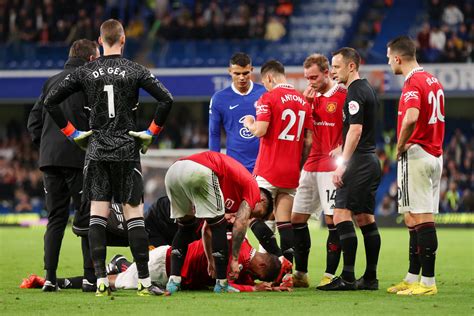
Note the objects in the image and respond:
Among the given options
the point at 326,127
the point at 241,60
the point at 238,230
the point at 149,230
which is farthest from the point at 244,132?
the point at 238,230

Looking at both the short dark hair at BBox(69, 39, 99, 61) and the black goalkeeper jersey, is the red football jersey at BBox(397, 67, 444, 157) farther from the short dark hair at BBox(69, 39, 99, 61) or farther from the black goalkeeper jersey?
the short dark hair at BBox(69, 39, 99, 61)

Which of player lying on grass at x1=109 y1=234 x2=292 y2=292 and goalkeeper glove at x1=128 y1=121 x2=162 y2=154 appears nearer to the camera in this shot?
goalkeeper glove at x1=128 y1=121 x2=162 y2=154

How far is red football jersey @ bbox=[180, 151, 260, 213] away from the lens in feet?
29.7

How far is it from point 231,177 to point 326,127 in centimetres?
164

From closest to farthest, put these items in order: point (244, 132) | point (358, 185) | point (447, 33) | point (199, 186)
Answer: point (199, 186)
point (358, 185)
point (244, 132)
point (447, 33)

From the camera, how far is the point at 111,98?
862 cm

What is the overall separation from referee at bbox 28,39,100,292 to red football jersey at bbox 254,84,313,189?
176 cm

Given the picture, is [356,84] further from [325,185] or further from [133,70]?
[133,70]

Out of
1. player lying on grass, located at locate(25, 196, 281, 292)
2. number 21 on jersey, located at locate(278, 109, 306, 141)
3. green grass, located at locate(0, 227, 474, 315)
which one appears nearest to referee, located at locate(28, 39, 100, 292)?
player lying on grass, located at locate(25, 196, 281, 292)

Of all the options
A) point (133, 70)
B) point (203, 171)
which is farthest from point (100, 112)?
point (203, 171)

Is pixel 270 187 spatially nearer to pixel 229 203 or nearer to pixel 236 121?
pixel 229 203

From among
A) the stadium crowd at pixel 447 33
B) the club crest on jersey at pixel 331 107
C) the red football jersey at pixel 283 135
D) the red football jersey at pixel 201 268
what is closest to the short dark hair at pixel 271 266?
the red football jersey at pixel 201 268

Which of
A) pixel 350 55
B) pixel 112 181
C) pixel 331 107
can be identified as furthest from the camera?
pixel 331 107

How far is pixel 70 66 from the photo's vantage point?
372 inches
